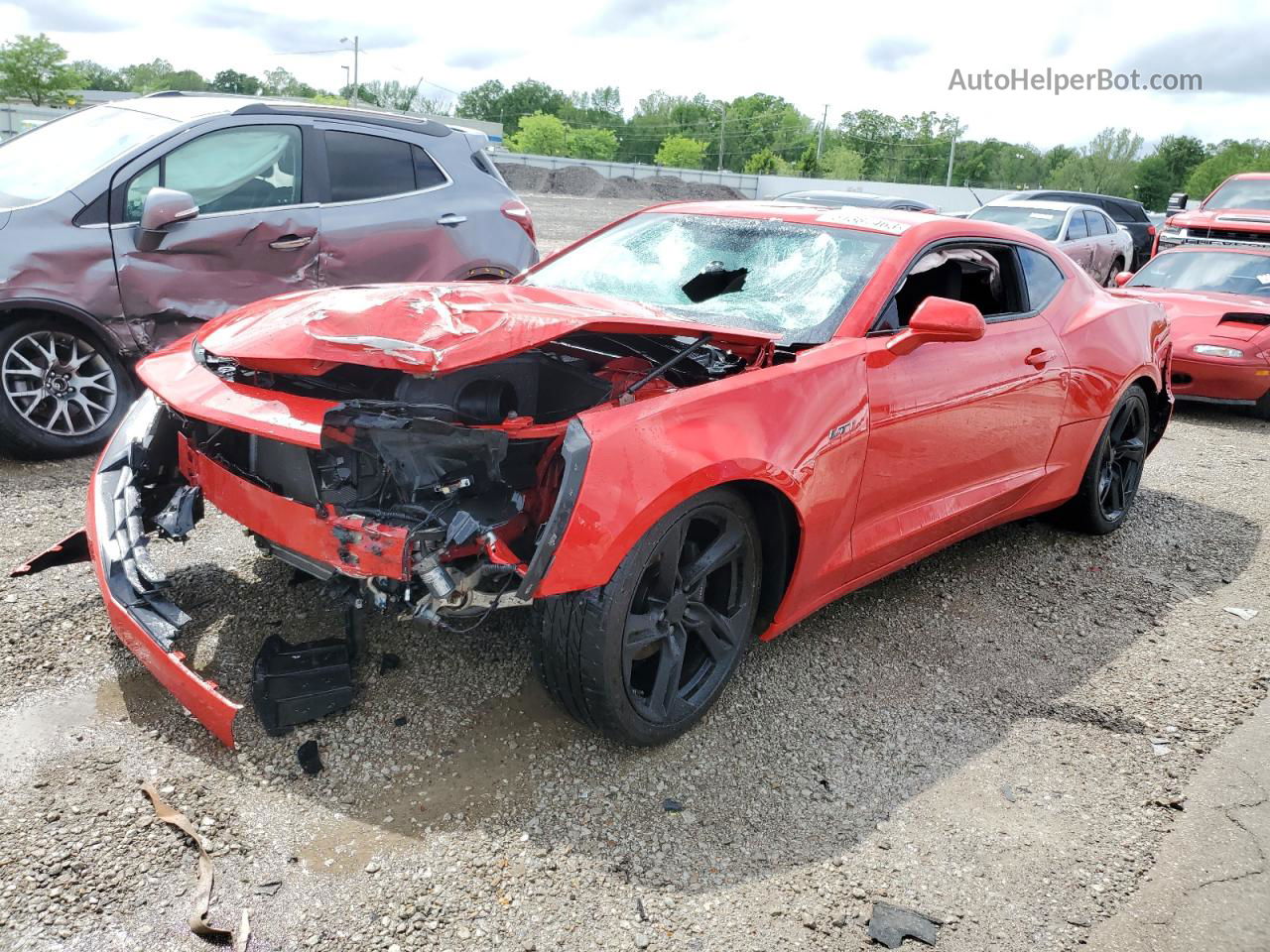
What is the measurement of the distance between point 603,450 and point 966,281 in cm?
226

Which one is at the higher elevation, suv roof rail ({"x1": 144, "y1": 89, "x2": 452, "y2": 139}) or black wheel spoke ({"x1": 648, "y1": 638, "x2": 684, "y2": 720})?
suv roof rail ({"x1": 144, "y1": 89, "x2": 452, "y2": 139})

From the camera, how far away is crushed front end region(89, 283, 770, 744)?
97.8 inches

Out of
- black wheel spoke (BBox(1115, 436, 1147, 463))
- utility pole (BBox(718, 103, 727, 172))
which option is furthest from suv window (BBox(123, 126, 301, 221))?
utility pole (BBox(718, 103, 727, 172))

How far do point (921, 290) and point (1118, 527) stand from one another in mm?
2320

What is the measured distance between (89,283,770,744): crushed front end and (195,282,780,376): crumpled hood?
81 mm

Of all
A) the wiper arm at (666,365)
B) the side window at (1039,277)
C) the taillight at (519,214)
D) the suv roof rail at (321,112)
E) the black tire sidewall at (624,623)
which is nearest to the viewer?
the black tire sidewall at (624,623)

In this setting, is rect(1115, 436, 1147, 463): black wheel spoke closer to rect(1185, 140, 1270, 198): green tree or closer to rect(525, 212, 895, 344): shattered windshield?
rect(525, 212, 895, 344): shattered windshield

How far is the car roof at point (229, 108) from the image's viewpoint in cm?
548

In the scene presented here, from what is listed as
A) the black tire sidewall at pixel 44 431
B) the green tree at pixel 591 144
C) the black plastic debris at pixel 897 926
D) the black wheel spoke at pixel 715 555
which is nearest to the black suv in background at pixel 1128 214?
the black tire sidewall at pixel 44 431

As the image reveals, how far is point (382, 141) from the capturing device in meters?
6.08

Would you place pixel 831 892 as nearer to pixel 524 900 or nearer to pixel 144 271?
pixel 524 900

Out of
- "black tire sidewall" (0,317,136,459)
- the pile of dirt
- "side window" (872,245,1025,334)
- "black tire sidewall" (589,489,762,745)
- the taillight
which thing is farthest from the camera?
the pile of dirt

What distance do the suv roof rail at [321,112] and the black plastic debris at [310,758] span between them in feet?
13.5

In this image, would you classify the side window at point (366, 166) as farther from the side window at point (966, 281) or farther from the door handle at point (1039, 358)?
the door handle at point (1039, 358)
